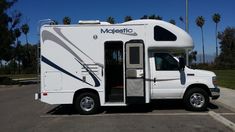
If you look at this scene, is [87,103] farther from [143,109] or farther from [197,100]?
[197,100]

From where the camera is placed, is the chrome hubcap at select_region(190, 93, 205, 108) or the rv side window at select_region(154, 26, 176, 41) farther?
the chrome hubcap at select_region(190, 93, 205, 108)

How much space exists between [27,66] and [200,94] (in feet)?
242

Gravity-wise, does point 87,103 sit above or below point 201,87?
below

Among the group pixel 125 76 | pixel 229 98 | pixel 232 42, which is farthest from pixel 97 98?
pixel 232 42

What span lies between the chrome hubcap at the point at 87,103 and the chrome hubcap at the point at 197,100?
3362 mm

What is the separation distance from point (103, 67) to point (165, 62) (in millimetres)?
2151

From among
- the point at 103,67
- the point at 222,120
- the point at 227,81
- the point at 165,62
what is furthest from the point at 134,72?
the point at 227,81

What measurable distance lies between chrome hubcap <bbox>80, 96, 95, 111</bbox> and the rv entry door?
47.6 inches

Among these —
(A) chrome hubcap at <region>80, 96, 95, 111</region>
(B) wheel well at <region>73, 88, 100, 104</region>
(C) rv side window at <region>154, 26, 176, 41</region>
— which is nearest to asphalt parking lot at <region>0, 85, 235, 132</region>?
(A) chrome hubcap at <region>80, 96, 95, 111</region>

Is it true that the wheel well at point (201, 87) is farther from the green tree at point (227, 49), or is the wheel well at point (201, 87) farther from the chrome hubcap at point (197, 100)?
the green tree at point (227, 49)

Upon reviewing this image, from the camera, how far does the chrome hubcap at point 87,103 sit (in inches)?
545

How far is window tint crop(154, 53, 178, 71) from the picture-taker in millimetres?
14141

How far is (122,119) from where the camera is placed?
1266cm

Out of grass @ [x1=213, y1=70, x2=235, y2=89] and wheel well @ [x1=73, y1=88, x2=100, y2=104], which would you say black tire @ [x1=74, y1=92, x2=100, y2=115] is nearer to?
wheel well @ [x1=73, y1=88, x2=100, y2=104]
